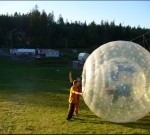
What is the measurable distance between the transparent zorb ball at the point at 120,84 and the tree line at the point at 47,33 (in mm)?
78508

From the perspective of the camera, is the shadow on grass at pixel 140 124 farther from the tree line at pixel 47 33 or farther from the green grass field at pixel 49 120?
the tree line at pixel 47 33

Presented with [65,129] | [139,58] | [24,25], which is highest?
[24,25]

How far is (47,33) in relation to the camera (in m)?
94.6

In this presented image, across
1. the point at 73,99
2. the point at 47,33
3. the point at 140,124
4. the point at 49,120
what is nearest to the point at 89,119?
the point at 73,99

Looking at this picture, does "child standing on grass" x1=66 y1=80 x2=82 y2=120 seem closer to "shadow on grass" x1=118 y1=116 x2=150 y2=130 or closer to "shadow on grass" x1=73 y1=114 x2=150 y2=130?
"shadow on grass" x1=73 y1=114 x2=150 y2=130

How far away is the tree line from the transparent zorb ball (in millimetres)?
78508

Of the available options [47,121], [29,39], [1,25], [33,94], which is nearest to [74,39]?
[29,39]

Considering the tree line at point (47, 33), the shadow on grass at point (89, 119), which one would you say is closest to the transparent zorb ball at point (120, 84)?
the shadow on grass at point (89, 119)

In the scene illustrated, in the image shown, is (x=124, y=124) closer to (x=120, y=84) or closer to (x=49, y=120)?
(x=120, y=84)

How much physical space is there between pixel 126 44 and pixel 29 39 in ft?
275

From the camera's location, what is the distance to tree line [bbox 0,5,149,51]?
9356 cm

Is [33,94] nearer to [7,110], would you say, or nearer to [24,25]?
[7,110]

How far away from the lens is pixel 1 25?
3957 inches

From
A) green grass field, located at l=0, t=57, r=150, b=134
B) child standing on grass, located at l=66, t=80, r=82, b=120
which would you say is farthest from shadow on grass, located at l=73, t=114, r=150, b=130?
child standing on grass, located at l=66, t=80, r=82, b=120
